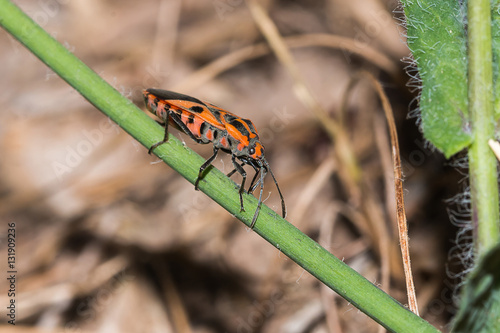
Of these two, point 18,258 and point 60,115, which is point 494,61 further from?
point 60,115

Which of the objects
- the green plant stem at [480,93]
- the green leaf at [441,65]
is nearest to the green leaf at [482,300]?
the green plant stem at [480,93]

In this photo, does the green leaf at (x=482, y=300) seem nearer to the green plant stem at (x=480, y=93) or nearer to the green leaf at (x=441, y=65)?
the green plant stem at (x=480, y=93)

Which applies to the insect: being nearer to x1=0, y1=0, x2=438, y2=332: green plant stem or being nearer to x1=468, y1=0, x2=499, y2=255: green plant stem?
x1=0, y1=0, x2=438, y2=332: green plant stem

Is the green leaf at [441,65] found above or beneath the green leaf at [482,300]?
above

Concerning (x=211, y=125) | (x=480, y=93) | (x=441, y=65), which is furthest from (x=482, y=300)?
(x=211, y=125)

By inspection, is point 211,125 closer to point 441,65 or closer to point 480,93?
point 441,65

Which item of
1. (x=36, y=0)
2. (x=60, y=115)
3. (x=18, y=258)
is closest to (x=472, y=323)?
(x=18, y=258)
